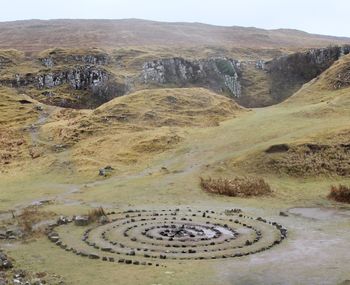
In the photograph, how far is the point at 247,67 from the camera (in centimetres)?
13800

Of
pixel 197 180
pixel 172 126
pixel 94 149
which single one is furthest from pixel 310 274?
pixel 172 126

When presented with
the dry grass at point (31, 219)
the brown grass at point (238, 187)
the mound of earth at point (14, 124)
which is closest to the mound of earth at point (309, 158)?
the brown grass at point (238, 187)

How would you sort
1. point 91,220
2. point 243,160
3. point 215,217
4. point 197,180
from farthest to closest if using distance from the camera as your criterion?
point 243,160 < point 197,180 < point 215,217 < point 91,220

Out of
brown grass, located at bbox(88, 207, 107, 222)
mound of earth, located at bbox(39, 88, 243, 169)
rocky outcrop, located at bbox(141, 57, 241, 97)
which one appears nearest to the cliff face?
rocky outcrop, located at bbox(141, 57, 241, 97)

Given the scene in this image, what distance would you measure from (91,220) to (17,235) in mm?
5403

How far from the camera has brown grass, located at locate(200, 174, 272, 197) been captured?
46.0 m

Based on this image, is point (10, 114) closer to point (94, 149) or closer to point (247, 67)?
point (94, 149)

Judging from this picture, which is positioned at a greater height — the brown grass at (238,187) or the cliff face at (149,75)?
the cliff face at (149,75)

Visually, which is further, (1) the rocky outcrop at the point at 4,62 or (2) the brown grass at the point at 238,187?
(1) the rocky outcrop at the point at 4,62

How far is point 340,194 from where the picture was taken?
4275 cm

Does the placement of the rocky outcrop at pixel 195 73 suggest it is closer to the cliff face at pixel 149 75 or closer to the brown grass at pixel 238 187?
the cliff face at pixel 149 75

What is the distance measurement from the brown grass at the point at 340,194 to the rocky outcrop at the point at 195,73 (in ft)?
257

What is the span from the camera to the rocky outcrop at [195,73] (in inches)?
4729

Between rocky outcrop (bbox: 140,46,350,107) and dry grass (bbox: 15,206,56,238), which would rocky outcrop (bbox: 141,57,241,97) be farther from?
dry grass (bbox: 15,206,56,238)
